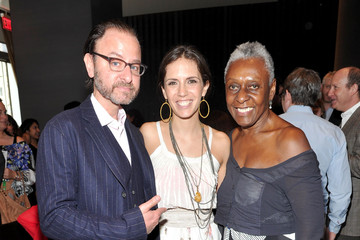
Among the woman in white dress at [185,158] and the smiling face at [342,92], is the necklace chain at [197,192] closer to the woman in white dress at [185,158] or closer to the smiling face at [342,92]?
the woman in white dress at [185,158]

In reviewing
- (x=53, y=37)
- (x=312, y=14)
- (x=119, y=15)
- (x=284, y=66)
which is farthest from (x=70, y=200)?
(x=312, y=14)

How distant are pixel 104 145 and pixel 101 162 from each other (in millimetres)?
85

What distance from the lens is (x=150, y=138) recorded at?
1927 mm

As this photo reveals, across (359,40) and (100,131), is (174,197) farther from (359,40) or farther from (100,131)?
(359,40)

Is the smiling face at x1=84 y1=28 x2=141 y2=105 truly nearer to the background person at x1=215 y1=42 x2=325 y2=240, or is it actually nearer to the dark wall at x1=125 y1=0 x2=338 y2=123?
the background person at x1=215 y1=42 x2=325 y2=240

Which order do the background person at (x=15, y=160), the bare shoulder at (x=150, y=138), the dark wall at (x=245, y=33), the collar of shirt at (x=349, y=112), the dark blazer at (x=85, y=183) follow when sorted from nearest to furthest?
the dark blazer at (x=85, y=183) → the bare shoulder at (x=150, y=138) → the collar of shirt at (x=349, y=112) → the background person at (x=15, y=160) → the dark wall at (x=245, y=33)

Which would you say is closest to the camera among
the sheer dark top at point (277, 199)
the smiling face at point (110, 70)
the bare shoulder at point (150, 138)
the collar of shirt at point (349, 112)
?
the sheer dark top at point (277, 199)

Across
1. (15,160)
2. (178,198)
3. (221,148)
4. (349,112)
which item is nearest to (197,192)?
(178,198)

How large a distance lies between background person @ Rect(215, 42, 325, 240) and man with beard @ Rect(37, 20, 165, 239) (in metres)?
0.49

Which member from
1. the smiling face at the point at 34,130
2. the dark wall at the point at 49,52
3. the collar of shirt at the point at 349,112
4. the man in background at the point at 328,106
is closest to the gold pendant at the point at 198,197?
the collar of shirt at the point at 349,112

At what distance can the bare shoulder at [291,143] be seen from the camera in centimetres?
125

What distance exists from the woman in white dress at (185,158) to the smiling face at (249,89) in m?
0.43

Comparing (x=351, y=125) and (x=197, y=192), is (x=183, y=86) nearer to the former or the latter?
(x=197, y=192)

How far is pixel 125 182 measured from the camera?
1.27m
